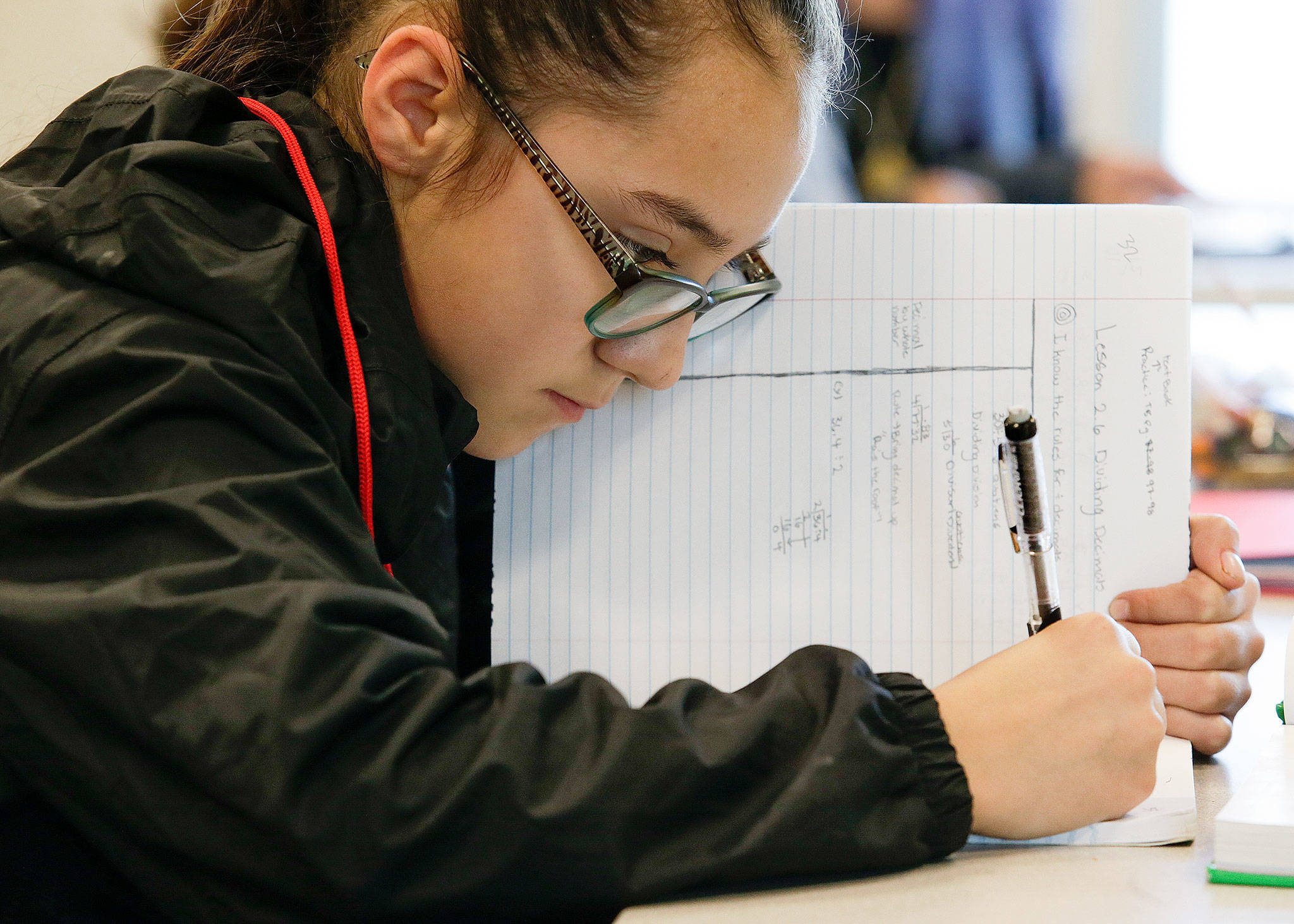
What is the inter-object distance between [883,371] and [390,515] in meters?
0.40

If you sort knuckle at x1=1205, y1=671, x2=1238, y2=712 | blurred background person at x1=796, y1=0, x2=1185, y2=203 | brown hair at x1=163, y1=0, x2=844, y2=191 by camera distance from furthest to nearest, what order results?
blurred background person at x1=796, y1=0, x2=1185, y2=203, knuckle at x1=1205, y1=671, x2=1238, y2=712, brown hair at x1=163, y1=0, x2=844, y2=191

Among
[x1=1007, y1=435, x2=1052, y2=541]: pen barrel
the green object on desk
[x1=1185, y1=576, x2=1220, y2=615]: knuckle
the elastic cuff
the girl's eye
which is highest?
the girl's eye

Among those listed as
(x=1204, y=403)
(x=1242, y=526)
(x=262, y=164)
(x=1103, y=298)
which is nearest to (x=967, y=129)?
(x=1204, y=403)

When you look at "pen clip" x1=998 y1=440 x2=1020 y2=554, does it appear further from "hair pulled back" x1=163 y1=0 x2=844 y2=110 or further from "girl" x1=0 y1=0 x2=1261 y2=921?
"hair pulled back" x1=163 y1=0 x2=844 y2=110

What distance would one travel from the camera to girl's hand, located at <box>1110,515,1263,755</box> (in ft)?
2.65

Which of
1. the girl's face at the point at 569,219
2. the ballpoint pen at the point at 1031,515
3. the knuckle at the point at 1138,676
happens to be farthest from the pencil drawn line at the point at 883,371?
the knuckle at the point at 1138,676

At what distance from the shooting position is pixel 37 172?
675 millimetres

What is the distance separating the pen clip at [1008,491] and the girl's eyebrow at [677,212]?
9.0 inches

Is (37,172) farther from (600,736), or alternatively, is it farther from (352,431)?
(600,736)

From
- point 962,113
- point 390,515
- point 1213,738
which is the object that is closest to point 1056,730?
point 1213,738

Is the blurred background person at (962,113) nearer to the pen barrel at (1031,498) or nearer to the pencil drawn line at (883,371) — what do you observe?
the pencil drawn line at (883,371)

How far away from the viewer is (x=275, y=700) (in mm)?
476

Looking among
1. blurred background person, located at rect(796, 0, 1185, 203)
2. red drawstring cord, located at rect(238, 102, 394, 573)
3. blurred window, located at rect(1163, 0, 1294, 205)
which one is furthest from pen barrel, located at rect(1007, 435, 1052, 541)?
blurred window, located at rect(1163, 0, 1294, 205)

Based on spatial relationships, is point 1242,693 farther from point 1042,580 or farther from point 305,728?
point 305,728
